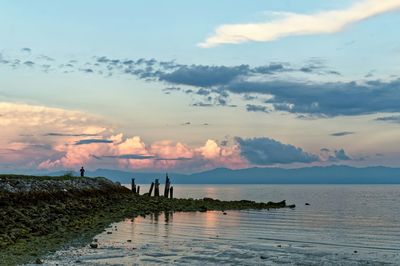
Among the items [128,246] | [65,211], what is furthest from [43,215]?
[128,246]

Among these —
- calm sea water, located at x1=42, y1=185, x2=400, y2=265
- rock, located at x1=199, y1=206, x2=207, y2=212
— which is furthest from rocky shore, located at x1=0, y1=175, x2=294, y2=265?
calm sea water, located at x1=42, y1=185, x2=400, y2=265

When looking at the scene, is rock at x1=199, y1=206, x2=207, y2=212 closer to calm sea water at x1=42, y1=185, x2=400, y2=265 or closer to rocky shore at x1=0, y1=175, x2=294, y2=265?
rocky shore at x1=0, y1=175, x2=294, y2=265

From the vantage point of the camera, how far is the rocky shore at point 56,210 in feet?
82.9

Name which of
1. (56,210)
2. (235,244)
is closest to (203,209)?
(56,210)

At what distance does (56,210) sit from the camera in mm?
37656

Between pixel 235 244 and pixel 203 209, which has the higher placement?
pixel 203 209

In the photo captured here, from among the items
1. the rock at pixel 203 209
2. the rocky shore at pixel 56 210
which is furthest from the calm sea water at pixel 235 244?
the rock at pixel 203 209

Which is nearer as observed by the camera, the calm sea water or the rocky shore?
the calm sea water

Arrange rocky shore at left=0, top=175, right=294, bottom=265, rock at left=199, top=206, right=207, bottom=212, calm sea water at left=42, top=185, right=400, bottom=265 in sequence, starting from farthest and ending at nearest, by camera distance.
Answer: rock at left=199, top=206, right=207, bottom=212 → rocky shore at left=0, top=175, right=294, bottom=265 → calm sea water at left=42, top=185, right=400, bottom=265

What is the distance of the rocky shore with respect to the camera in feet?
82.9

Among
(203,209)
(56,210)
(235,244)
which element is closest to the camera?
(235,244)

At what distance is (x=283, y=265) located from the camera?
23000 mm

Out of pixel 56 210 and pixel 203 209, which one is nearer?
pixel 56 210

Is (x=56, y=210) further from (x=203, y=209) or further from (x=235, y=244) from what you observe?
(x=203, y=209)
